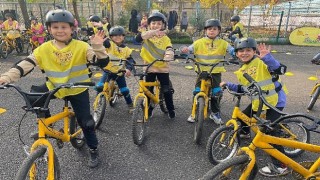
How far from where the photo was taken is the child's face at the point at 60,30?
3004 millimetres

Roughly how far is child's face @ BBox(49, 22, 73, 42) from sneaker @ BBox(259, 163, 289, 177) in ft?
9.54

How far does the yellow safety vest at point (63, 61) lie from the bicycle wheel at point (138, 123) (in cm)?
99

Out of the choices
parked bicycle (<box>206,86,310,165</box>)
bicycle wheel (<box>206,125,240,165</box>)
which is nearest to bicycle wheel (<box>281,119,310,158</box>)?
parked bicycle (<box>206,86,310,165</box>)

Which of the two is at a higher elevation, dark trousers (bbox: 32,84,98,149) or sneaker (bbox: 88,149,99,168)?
dark trousers (bbox: 32,84,98,149)

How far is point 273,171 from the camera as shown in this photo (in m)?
3.44

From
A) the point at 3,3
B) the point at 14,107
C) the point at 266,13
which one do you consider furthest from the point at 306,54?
the point at 3,3

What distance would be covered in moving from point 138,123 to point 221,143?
127cm

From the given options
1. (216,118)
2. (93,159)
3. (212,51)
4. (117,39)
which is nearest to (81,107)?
(93,159)

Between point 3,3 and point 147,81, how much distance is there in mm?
15576

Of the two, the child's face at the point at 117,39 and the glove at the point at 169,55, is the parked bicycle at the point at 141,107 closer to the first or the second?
the glove at the point at 169,55

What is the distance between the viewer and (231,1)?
15719mm

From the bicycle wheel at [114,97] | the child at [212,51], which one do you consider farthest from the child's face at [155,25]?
the bicycle wheel at [114,97]

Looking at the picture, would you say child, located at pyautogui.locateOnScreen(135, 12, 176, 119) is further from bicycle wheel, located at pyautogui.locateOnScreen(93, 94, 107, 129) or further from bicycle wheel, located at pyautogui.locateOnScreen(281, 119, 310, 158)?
bicycle wheel, located at pyautogui.locateOnScreen(281, 119, 310, 158)

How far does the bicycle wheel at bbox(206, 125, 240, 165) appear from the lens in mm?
3434
